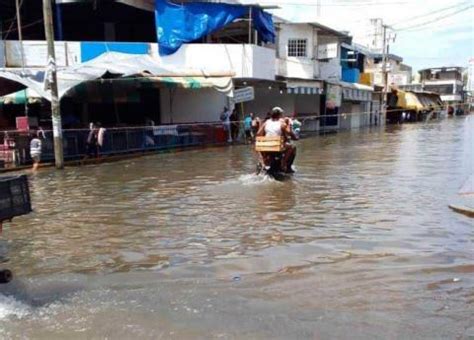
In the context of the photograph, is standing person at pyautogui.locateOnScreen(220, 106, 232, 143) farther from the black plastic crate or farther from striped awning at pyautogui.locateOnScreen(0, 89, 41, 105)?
the black plastic crate

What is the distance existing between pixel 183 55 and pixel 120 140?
24.3ft

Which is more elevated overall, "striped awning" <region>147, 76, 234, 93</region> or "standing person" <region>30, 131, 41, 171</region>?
"striped awning" <region>147, 76, 234, 93</region>

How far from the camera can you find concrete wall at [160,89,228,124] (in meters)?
28.3

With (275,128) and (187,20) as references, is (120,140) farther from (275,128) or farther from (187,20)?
(275,128)

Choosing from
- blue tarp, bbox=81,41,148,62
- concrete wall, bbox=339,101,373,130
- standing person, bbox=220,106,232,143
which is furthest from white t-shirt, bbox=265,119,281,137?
concrete wall, bbox=339,101,373,130

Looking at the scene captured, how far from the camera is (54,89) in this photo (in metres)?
17.7

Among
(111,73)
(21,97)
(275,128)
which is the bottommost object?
(275,128)

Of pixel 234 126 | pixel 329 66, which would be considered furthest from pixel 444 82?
pixel 234 126

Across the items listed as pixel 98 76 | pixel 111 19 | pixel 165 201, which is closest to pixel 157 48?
pixel 111 19

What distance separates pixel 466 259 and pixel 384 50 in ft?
171

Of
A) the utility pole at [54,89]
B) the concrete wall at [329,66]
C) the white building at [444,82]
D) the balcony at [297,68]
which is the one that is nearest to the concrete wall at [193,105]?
the balcony at [297,68]

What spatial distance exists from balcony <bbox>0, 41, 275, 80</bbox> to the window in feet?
24.2

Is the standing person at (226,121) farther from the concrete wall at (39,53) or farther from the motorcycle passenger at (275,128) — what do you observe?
the motorcycle passenger at (275,128)

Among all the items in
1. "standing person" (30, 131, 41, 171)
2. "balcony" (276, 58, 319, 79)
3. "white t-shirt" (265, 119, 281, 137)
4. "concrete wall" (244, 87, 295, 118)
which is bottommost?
"standing person" (30, 131, 41, 171)
